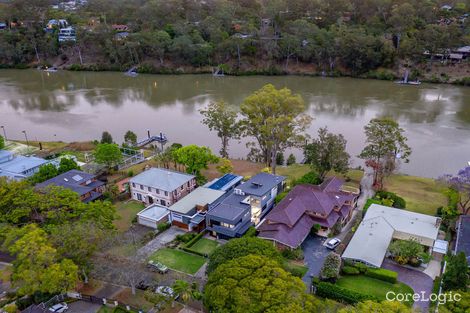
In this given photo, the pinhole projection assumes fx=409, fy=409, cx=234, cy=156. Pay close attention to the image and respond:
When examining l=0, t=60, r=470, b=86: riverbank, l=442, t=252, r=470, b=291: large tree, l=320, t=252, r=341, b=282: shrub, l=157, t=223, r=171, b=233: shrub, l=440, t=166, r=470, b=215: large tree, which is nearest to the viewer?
l=442, t=252, r=470, b=291: large tree

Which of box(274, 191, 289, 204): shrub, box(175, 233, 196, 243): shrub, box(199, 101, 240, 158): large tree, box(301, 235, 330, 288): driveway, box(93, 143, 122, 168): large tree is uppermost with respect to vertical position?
box(199, 101, 240, 158): large tree

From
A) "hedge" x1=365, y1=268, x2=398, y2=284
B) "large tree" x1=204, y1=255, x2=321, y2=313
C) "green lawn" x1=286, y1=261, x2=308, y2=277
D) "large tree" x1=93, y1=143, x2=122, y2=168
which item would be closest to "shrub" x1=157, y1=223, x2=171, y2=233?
"green lawn" x1=286, y1=261, x2=308, y2=277

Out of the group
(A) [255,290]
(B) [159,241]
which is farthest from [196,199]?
(A) [255,290]

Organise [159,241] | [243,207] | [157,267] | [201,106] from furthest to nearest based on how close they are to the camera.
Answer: [201,106] → [243,207] → [159,241] → [157,267]

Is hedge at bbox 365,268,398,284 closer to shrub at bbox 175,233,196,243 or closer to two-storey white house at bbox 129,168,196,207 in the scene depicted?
shrub at bbox 175,233,196,243

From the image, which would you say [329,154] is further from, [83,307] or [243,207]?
[83,307]

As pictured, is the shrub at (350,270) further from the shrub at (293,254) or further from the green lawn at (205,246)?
the green lawn at (205,246)
